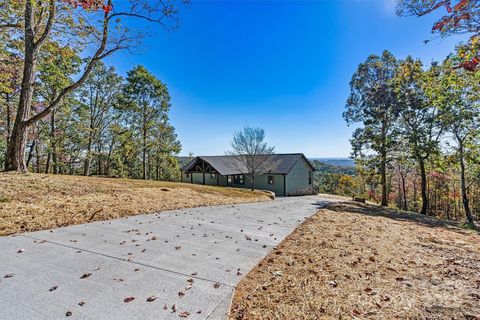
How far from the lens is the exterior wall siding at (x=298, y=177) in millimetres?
26156

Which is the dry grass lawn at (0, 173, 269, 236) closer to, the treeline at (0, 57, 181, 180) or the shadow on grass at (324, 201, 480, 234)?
the shadow on grass at (324, 201, 480, 234)

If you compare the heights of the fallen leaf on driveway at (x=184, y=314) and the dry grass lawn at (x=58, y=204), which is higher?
the dry grass lawn at (x=58, y=204)

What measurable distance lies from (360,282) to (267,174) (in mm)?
23322

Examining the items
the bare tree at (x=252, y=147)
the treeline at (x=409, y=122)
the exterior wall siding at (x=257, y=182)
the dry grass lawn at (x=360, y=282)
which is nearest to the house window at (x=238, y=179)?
the exterior wall siding at (x=257, y=182)

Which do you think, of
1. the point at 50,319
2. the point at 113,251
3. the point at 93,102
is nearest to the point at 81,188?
the point at 113,251

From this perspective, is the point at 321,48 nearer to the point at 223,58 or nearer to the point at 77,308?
the point at 223,58

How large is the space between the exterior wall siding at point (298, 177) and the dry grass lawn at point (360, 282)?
20756mm

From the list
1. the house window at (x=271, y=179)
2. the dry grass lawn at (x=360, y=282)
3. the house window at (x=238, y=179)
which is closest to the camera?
the dry grass lawn at (x=360, y=282)

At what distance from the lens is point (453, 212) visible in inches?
1347

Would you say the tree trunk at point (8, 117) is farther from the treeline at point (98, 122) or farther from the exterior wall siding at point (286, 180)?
the exterior wall siding at point (286, 180)

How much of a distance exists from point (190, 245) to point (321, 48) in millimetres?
13619

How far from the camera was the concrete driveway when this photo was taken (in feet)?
8.00

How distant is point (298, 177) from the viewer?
27484 millimetres

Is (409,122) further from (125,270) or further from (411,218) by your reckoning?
(125,270)
